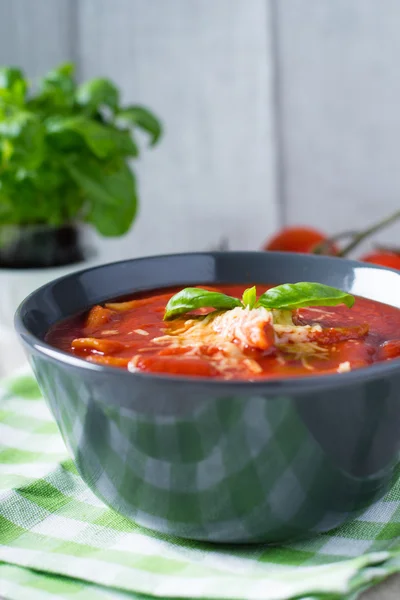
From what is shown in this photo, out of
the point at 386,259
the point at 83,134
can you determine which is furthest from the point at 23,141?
the point at 386,259

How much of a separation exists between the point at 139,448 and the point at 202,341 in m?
0.25

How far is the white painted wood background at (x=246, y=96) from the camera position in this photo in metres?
3.72

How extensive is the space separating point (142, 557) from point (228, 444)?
28cm

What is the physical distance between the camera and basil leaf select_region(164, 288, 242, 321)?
148 cm

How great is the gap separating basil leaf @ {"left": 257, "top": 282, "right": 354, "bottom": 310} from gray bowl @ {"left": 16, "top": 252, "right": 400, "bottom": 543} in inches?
10.7

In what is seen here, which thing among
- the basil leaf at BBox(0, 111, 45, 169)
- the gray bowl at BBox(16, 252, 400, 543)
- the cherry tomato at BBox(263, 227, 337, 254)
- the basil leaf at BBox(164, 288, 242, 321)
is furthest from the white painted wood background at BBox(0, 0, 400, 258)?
the gray bowl at BBox(16, 252, 400, 543)

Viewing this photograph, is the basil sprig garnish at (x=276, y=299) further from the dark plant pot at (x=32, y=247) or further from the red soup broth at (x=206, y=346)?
the dark plant pot at (x=32, y=247)


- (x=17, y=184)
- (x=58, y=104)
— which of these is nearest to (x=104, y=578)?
(x=17, y=184)

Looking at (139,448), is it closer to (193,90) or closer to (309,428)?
(309,428)

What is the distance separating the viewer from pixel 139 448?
4.05 ft

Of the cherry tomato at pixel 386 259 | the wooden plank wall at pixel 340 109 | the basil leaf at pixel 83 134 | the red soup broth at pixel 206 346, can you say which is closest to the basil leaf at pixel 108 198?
the basil leaf at pixel 83 134

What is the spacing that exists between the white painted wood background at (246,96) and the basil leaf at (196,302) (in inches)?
97.1

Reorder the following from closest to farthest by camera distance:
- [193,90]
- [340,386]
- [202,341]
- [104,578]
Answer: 1. [340,386]
2. [104,578]
3. [202,341]
4. [193,90]

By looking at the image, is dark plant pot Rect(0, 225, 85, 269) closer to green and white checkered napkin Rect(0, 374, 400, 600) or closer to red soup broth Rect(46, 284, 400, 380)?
red soup broth Rect(46, 284, 400, 380)
